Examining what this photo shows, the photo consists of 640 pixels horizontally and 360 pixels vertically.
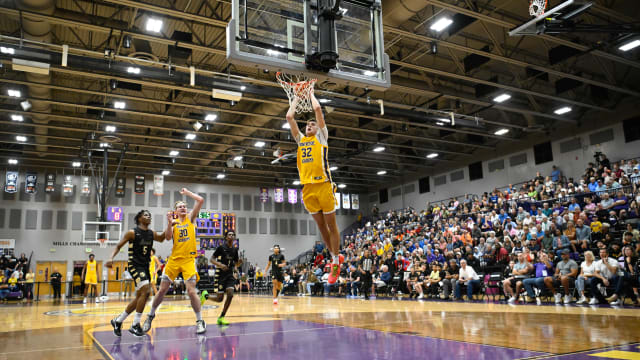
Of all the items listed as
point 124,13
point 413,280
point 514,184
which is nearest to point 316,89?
point 124,13

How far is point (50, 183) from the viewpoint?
25.6 meters

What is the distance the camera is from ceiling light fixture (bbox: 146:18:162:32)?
1220 cm

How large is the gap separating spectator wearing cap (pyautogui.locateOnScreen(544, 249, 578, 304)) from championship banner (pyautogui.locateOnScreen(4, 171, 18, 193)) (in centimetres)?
2550

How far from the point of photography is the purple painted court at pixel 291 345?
456 centimetres

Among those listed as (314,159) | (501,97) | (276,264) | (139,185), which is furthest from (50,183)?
(314,159)

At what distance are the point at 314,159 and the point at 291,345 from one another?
224 centimetres

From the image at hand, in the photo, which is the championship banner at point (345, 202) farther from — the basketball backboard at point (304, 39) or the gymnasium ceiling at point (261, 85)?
the basketball backboard at point (304, 39)

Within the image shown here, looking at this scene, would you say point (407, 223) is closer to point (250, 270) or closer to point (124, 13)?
point (250, 270)

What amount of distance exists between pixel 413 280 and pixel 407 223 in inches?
391

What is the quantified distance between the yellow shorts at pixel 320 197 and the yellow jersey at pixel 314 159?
0.07 meters

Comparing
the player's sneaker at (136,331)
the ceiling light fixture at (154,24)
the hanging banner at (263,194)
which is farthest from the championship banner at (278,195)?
the player's sneaker at (136,331)

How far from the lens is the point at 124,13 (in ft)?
42.6

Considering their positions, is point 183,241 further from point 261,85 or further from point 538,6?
point 261,85

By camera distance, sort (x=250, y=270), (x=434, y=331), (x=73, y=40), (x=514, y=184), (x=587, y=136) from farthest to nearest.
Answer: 1. (x=250, y=270)
2. (x=514, y=184)
3. (x=587, y=136)
4. (x=73, y=40)
5. (x=434, y=331)
